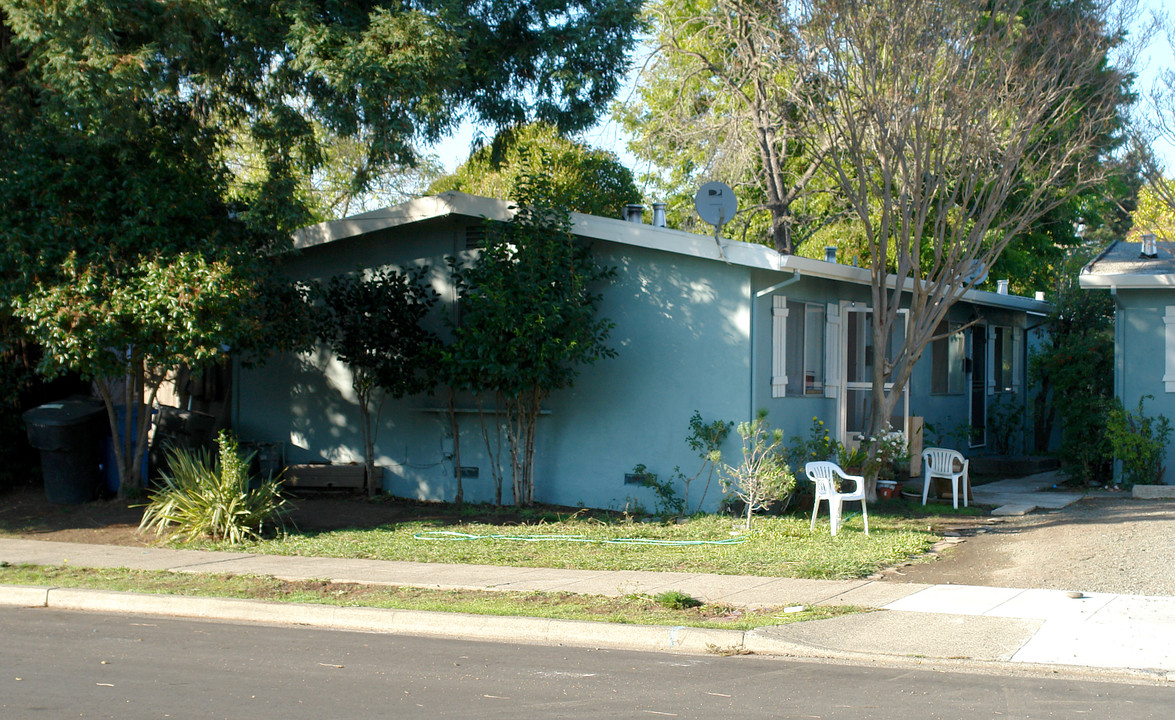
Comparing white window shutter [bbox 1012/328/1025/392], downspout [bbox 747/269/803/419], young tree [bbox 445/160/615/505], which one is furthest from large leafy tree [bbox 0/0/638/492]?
white window shutter [bbox 1012/328/1025/392]

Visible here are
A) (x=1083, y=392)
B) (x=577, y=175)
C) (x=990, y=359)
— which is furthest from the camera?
(x=577, y=175)

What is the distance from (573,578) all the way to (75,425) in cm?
761

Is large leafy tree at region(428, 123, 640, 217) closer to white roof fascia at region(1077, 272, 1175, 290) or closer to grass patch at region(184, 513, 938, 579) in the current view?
white roof fascia at region(1077, 272, 1175, 290)

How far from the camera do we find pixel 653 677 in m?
6.33

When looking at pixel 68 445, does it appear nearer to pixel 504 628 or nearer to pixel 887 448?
pixel 504 628

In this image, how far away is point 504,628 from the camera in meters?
7.58

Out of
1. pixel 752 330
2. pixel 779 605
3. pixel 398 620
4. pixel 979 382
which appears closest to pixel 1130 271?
pixel 979 382

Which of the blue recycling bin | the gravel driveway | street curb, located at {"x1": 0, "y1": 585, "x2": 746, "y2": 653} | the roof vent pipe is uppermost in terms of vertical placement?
the roof vent pipe

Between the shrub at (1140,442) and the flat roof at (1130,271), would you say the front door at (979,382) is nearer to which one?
the flat roof at (1130,271)

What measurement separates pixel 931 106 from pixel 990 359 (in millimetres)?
8585

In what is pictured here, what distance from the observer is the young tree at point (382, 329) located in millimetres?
13656

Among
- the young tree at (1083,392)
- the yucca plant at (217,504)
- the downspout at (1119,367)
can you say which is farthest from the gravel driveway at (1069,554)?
the yucca plant at (217,504)

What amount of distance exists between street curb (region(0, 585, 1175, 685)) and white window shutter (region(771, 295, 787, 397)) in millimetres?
6140

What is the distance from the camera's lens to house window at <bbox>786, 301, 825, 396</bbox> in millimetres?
13712
